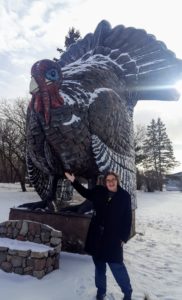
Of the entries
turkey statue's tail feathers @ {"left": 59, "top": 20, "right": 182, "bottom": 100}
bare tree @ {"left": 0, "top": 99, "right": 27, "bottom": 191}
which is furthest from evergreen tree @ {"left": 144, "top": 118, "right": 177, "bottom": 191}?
turkey statue's tail feathers @ {"left": 59, "top": 20, "right": 182, "bottom": 100}

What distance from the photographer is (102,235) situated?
3330 millimetres

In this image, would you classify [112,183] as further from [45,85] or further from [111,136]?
[111,136]

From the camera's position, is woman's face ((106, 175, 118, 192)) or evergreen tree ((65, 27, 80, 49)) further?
evergreen tree ((65, 27, 80, 49))

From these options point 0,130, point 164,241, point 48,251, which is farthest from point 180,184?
point 48,251

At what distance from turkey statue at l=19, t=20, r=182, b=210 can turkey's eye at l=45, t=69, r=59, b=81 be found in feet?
0.05

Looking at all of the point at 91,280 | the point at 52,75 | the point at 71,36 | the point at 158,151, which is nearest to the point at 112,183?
→ the point at 91,280

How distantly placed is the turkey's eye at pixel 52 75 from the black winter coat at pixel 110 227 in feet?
6.78

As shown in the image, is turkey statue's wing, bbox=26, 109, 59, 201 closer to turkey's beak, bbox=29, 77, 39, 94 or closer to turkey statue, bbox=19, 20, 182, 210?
turkey statue, bbox=19, 20, 182, 210

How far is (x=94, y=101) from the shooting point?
5.29 m

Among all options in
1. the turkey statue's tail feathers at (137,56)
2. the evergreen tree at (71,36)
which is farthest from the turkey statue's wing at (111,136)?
the evergreen tree at (71,36)

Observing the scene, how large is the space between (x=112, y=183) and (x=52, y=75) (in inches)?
80.9

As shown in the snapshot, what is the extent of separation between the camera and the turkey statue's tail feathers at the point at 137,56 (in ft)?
22.8

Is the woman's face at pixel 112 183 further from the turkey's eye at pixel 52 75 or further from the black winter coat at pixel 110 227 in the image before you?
the turkey's eye at pixel 52 75

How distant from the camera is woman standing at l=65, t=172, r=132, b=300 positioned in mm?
3283
